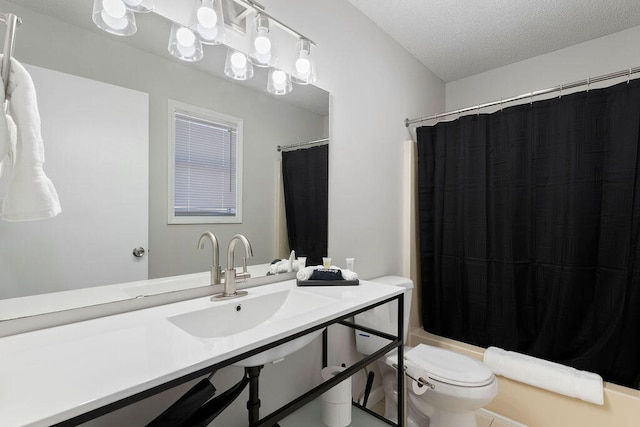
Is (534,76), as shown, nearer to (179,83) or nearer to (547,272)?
(547,272)

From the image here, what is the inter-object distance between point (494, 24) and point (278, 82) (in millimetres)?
1490

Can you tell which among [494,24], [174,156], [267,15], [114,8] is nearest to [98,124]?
[174,156]

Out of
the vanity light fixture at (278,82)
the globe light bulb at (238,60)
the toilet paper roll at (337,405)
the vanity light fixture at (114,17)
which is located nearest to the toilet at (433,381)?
the toilet paper roll at (337,405)

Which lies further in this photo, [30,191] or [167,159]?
[167,159]

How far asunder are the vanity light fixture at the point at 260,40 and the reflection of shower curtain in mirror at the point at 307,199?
0.44 meters

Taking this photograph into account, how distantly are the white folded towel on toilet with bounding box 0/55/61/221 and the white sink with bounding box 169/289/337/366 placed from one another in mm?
456

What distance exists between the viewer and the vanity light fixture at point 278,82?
1437 mm

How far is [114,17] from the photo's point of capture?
0.97 m

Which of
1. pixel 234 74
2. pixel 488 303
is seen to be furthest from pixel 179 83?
pixel 488 303

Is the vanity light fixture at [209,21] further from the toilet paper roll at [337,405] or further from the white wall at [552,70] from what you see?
the white wall at [552,70]

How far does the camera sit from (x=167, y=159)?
113cm

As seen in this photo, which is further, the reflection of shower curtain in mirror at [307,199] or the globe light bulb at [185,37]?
the reflection of shower curtain in mirror at [307,199]

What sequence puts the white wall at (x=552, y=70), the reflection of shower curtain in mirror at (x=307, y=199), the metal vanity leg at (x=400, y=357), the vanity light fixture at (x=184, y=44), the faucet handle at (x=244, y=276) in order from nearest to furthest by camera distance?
1. the vanity light fixture at (x=184, y=44)
2. the faucet handle at (x=244, y=276)
3. the metal vanity leg at (x=400, y=357)
4. the reflection of shower curtain in mirror at (x=307, y=199)
5. the white wall at (x=552, y=70)

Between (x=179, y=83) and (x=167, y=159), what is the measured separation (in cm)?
29
